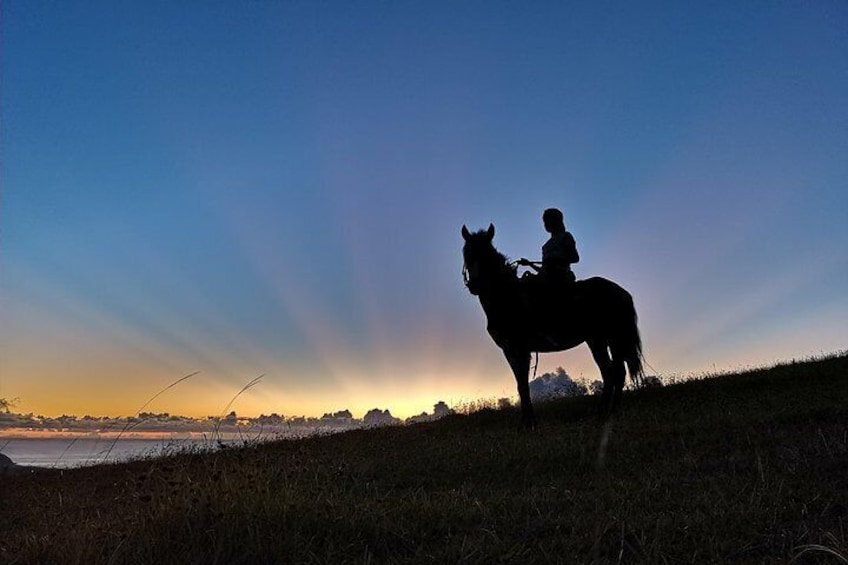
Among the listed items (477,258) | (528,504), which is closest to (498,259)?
(477,258)

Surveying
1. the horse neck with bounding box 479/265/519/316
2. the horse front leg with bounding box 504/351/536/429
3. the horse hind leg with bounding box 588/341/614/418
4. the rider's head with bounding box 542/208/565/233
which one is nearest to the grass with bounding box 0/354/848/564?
the horse front leg with bounding box 504/351/536/429

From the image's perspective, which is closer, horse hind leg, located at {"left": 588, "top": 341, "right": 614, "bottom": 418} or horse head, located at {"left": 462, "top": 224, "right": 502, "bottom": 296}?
horse head, located at {"left": 462, "top": 224, "right": 502, "bottom": 296}

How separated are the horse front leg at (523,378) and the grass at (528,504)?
942mm

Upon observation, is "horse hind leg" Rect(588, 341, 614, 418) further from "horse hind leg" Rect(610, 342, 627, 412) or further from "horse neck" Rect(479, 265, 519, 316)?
"horse neck" Rect(479, 265, 519, 316)

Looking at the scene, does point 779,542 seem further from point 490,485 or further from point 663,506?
point 490,485

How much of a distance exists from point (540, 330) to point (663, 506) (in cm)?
727

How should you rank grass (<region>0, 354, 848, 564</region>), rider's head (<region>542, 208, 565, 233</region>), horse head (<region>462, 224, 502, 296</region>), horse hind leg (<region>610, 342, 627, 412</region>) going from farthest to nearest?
horse hind leg (<region>610, 342, 627, 412</region>) → rider's head (<region>542, 208, 565, 233</region>) → horse head (<region>462, 224, 502, 296</region>) → grass (<region>0, 354, 848, 564</region>)

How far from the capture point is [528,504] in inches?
241

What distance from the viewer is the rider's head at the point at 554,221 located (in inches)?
510

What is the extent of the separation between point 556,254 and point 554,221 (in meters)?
0.77

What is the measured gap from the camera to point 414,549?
16.0 feet

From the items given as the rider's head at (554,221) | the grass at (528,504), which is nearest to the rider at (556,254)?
the rider's head at (554,221)

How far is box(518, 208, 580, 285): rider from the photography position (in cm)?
1275

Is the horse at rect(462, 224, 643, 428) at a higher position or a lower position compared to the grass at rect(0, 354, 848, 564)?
higher
